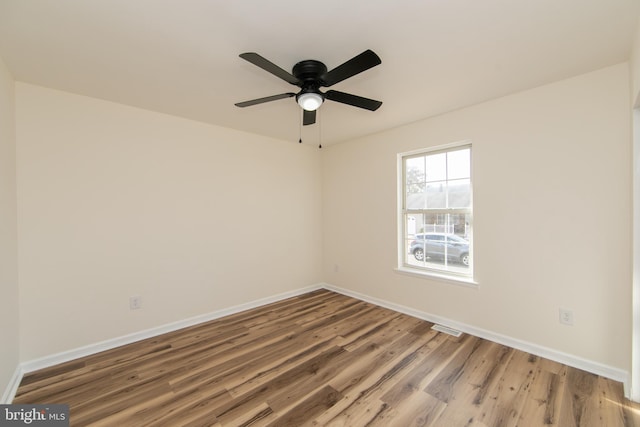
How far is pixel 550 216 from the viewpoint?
2365mm

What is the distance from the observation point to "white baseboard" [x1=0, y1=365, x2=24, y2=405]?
1809 mm

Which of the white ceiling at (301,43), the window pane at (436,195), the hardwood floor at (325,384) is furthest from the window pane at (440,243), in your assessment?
the white ceiling at (301,43)

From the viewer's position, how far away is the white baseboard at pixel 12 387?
181 centimetres

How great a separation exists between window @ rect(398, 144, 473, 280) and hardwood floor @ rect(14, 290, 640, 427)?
84 cm

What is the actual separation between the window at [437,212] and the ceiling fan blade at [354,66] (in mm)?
1924

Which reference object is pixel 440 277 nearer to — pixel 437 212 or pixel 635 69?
pixel 437 212

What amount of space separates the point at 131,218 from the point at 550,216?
412 centimetres

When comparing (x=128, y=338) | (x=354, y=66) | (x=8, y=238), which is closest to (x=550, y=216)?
(x=354, y=66)

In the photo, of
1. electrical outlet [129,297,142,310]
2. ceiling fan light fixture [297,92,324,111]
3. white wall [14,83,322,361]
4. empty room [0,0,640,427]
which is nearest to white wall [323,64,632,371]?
empty room [0,0,640,427]

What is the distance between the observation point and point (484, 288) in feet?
9.04

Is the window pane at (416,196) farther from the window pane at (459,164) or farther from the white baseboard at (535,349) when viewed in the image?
the white baseboard at (535,349)

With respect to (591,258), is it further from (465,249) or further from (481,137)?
(481,137)

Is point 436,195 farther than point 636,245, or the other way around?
point 436,195

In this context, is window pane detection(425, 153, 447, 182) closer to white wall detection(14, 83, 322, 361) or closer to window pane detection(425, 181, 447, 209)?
window pane detection(425, 181, 447, 209)
